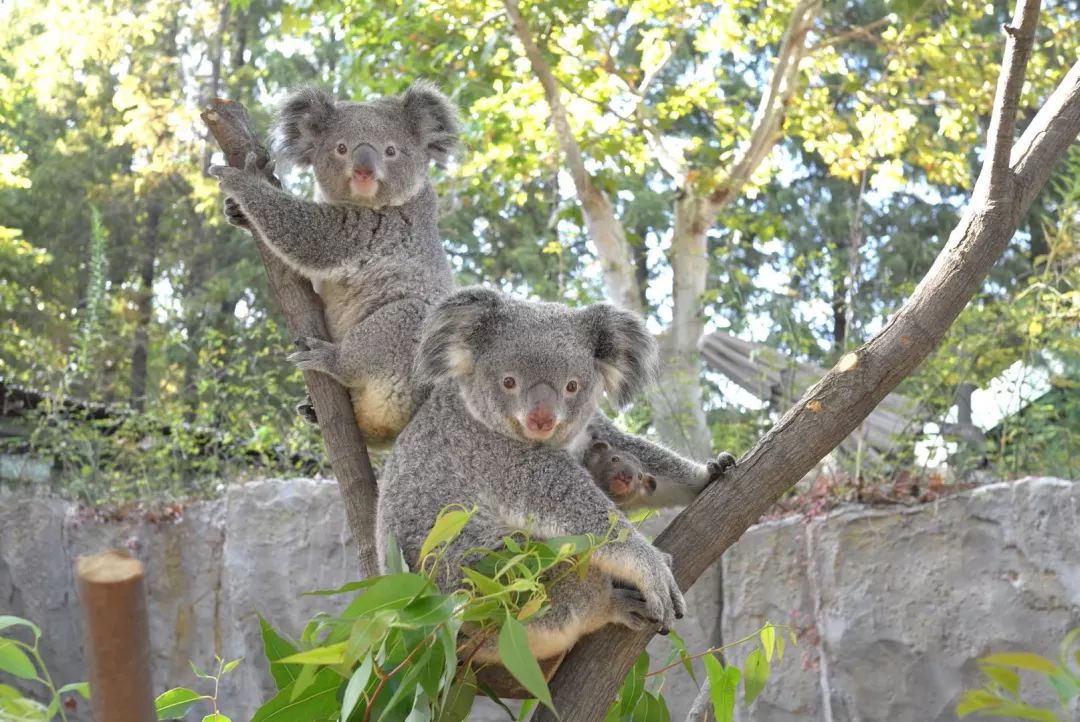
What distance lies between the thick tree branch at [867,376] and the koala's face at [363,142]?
1.43m

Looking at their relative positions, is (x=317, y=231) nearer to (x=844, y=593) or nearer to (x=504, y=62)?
(x=844, y=593)

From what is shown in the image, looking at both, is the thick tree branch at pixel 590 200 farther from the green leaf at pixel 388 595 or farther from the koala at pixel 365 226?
the green leaf at pixel 388 595

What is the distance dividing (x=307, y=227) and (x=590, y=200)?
13.7 ft

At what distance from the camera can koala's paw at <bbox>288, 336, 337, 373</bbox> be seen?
2.81m

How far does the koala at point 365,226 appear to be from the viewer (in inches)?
114

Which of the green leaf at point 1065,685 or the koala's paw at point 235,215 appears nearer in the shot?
the green leaf at point 1065,685

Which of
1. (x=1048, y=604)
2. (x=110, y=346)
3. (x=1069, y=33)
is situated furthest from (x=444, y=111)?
(x=110, y=346)

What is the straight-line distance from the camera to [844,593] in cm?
462

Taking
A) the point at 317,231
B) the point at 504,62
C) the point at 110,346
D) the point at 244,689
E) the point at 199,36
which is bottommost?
the point at 244,689

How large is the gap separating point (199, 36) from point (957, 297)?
13416 mm

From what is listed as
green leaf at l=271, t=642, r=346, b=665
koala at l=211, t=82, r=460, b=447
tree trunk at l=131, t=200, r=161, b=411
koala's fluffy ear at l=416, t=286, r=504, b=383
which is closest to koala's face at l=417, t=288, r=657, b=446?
koala's fluffy ear at l=416, t=286, r=504, b=383

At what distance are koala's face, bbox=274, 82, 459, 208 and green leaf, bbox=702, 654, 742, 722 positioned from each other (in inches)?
63.6

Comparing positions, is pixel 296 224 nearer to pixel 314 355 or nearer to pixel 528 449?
pixel 314 355

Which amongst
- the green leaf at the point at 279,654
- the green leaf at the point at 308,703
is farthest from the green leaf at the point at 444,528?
the green leaf at the point at 279,654
